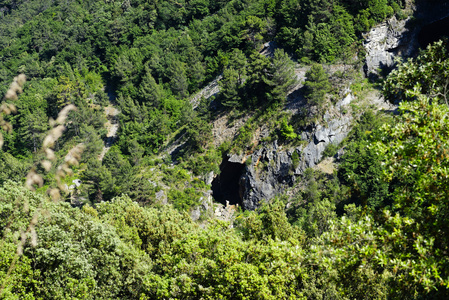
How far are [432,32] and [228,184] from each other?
38.8 meters

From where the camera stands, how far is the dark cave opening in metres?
53.6

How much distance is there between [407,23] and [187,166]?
39632mm

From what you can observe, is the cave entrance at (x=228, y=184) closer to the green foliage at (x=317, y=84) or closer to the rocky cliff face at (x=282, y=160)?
the rocky cliff face at (x=282, y=160)

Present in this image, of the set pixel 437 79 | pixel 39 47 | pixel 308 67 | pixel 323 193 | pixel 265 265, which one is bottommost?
pixel 39 47

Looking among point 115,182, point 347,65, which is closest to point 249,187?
point 115,182

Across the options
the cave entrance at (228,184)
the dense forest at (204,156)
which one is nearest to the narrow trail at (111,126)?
the dense forest at (204,156)

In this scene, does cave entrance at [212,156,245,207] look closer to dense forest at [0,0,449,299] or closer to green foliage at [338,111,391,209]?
dense forest at [0,0,449,299]

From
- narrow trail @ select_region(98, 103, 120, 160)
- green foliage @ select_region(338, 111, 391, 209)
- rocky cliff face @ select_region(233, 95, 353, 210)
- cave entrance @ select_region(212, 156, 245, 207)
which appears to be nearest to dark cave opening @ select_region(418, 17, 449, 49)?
rocky cliff face @ select_region(233, 95, 353, 210)

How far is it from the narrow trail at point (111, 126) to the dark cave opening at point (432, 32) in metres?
55.5

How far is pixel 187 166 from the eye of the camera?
53781 mm

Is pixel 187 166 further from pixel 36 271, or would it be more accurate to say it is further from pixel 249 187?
pixel 36 271

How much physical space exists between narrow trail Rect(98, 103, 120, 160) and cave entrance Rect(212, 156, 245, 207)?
24.0 metres

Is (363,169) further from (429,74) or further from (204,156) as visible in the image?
(429,74)

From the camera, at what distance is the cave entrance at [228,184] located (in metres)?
55.6
